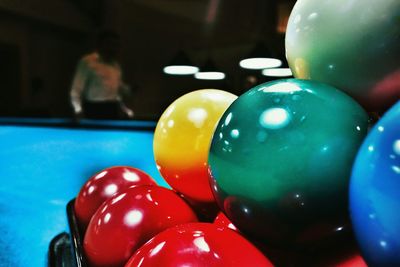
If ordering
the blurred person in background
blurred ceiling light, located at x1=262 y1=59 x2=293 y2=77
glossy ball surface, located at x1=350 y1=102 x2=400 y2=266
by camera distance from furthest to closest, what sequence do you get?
blurred ceiling light, located at x1=262 y1=59 x2=293 y2=77 → the blurred person in background → glossy ball surface, located at x1=350 y1=102 x2=400 y2=266

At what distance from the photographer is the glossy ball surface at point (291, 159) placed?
59cm

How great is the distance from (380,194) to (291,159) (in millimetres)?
161

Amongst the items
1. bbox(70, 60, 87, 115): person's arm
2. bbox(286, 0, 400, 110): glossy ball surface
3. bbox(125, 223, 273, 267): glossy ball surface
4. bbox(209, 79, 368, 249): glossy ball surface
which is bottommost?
bbox(70, 60, 87, 115): person's arm

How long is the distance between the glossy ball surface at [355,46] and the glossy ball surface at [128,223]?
1.23 feet

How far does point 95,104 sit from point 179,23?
3619mm

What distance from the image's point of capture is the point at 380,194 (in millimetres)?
451

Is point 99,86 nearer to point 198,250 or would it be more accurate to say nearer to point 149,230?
point 149,230

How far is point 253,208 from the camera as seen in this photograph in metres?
0.64

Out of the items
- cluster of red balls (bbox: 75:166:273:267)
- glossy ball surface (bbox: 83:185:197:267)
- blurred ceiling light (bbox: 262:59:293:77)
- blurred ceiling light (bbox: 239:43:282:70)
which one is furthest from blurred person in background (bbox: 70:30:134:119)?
glossy ball surface (bbox: 83:185:197:267)

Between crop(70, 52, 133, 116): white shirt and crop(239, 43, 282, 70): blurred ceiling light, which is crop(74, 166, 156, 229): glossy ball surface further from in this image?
crop(239, 43, 282, 70): blurred ceiling light

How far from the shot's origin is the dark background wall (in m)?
7.50

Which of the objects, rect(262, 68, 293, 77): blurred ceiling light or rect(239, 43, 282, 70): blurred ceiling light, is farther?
rect(262, 68, 293, 77): blurred ceiling light

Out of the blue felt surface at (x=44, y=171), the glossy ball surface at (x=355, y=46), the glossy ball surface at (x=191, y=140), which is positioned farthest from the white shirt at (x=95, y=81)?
the glossy ball surface at (x=355, y=46)

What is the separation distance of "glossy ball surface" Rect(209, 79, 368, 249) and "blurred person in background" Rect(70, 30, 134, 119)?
12.4ft
